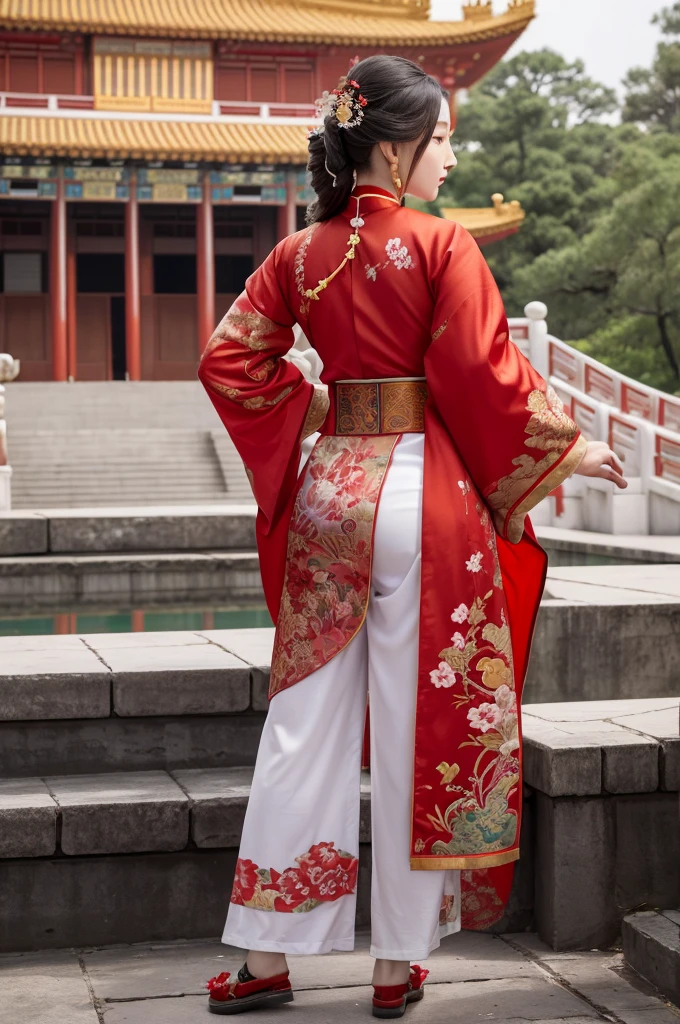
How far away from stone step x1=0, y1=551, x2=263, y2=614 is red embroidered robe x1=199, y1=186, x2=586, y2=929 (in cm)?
261

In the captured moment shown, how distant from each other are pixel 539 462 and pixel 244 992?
1.03 m

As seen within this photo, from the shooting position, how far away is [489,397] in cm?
217

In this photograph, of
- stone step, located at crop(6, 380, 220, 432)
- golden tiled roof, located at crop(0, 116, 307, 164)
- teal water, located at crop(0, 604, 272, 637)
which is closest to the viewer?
teal water, located at crop(0, 604, 272, 637)

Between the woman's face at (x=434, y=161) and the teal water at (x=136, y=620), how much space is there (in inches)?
91.2

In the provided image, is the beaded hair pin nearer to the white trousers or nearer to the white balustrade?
the white trousers

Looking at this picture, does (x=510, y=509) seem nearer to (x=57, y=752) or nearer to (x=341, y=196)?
(x=341, y=196)

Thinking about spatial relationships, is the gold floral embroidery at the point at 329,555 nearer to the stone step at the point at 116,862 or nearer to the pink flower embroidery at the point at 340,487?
the pink flower embroidery at the point at 340,487

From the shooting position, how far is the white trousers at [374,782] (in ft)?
7.18

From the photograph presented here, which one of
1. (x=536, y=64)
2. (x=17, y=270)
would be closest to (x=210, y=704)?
(x=17, y=270)

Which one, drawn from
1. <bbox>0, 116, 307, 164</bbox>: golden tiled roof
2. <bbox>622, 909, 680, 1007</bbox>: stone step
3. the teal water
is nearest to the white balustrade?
the teal water

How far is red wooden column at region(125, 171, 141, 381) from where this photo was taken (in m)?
20.6

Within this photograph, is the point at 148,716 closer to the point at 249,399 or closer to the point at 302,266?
the point at 249,399

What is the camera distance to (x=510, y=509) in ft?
7.36

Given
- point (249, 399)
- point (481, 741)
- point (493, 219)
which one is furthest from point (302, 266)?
point (493, 219)
